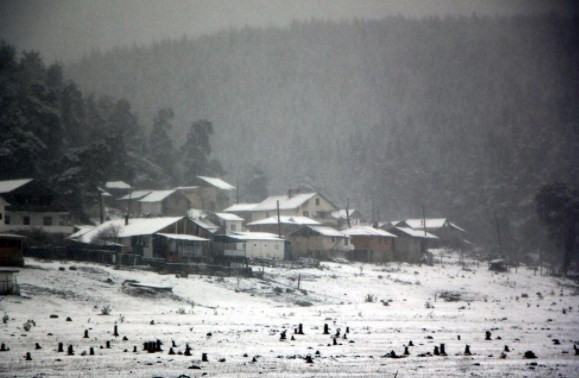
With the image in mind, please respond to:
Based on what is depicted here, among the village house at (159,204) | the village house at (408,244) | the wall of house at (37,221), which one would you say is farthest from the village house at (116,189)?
the village house at (408,244)

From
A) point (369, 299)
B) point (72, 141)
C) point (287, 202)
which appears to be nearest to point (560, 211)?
point (287, 202)

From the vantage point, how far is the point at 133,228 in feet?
225

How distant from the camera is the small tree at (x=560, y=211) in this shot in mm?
100250

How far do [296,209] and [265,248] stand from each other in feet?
81.0

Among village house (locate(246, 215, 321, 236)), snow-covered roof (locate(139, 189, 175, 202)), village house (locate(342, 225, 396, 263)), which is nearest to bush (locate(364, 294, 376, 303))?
village house (locate(342, 225, 396, 263))

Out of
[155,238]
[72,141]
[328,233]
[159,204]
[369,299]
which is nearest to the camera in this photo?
[369,299]

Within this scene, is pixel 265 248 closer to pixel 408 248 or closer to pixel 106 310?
pixel 408 248

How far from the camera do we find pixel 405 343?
26938 mm

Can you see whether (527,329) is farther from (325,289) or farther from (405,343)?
(325,289)

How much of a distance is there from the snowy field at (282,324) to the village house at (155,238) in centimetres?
966

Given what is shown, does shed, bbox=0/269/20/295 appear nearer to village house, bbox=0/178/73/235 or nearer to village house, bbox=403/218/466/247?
village house, bbox=0/178/73/235

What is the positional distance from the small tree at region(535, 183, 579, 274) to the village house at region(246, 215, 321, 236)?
39210 millimetres

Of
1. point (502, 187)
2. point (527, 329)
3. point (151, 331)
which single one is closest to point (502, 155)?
point (502, 187)

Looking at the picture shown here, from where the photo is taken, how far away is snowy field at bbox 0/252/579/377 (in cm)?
2048
